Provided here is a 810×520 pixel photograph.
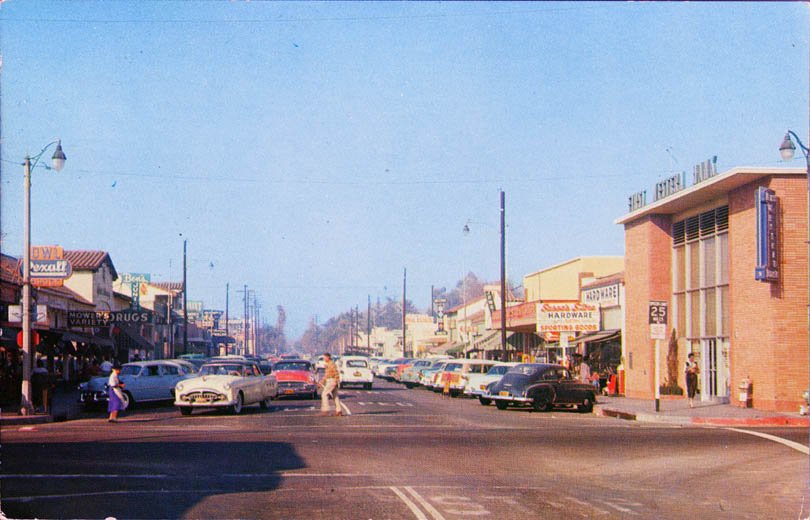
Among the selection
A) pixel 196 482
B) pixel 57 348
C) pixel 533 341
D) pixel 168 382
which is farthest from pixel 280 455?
pixel 533 341

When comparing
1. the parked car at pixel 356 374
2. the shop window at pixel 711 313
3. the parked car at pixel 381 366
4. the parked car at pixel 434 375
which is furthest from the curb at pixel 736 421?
the parked car at pixel 381 366

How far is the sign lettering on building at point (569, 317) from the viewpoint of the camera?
142 ft

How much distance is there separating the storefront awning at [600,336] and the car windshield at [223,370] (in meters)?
21.5

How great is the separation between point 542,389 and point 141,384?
12933mm

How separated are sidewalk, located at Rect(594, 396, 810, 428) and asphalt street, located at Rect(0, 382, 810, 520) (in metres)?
2.73

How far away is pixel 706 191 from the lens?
105 feet

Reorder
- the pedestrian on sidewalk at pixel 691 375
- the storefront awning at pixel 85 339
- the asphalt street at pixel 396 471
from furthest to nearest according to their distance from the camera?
1. the storefront awning at pixel 85 339
2. the pedestrian on sidewalk at pixel 691 375
3. the asphalt street at pixel 396 471

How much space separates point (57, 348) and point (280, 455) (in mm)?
29437

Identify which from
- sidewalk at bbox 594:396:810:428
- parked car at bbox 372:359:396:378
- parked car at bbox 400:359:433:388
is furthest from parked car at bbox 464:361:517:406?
parked car at bbox 372:359:396:378

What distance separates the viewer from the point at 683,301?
120 feet

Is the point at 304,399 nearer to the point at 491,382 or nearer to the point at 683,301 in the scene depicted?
the point at 491,382

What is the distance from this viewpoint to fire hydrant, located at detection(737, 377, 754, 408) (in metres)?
29.4

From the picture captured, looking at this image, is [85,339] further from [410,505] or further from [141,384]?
[410,505]

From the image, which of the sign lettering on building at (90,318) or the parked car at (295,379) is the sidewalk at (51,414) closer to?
the parked car at (295,379)
